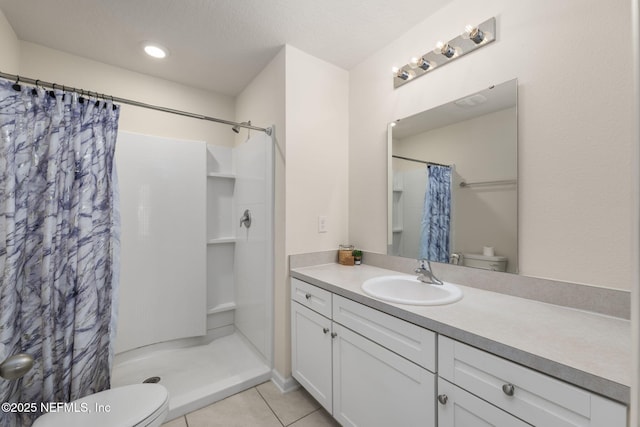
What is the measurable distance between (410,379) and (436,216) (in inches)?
36.9

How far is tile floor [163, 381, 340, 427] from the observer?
5.12 ft

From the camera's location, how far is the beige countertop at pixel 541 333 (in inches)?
26.1

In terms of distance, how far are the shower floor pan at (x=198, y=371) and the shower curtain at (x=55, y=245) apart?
535mm

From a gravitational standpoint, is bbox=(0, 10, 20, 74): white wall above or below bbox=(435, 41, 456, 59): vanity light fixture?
above

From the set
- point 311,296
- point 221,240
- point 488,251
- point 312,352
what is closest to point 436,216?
point 488,251

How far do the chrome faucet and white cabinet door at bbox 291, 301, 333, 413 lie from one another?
595 mm

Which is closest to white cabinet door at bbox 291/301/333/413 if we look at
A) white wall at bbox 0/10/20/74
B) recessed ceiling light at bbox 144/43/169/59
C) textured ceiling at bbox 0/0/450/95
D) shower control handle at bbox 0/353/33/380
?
shower control handle at bbox 0/353/33/380

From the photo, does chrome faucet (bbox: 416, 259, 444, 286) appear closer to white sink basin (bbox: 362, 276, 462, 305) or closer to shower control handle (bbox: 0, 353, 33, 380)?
white sink basin (bbox: 362, 276, 462, 305)

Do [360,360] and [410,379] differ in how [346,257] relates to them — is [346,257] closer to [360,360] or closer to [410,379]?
[360,360]

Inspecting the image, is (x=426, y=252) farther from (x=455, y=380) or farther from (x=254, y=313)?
(x=254, y=313)

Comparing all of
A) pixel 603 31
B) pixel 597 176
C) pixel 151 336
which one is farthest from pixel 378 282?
pixel 151 336

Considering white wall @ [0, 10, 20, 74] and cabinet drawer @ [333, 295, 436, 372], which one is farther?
white wall @ [0, 10, 20, 74]

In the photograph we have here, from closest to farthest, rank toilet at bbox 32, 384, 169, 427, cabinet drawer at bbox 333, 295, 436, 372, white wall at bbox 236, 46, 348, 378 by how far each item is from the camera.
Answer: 1. cabinet drawer at bbox 333, 295, 436, 372
2. toilet at bbox 32, 384, 169, 427
3. white wall at bbox 236, 46, 348, 378

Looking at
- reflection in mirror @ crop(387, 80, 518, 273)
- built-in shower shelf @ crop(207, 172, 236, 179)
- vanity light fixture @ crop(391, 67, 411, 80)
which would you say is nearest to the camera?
reflection in mirror @ crop(387, 80, 518, 273)
